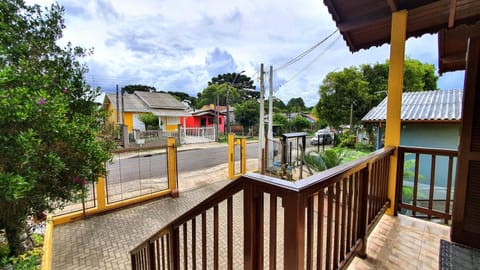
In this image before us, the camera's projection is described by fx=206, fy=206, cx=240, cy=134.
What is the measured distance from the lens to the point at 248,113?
67.4 feet

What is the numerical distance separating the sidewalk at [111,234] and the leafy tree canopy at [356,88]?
480 inches

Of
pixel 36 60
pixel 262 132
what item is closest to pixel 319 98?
pixel 262 132

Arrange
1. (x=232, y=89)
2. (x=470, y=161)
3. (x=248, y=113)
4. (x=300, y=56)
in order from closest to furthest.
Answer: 1. (x=470, y=161)
2. (x=300, y=56)
3. (x=248, y=113)
4. (x=232, y=89)

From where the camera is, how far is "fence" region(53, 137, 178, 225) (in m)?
3.84

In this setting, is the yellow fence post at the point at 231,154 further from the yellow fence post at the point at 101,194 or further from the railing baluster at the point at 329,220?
the railing baluster at the point at 329,220

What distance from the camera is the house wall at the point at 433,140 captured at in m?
4.93

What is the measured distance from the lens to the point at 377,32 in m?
2.85

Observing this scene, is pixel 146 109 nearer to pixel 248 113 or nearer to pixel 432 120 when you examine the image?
pixel 248 113

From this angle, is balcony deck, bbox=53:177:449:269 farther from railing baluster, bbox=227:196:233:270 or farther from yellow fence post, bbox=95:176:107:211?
railing baluster, bbox=227:196:233:270

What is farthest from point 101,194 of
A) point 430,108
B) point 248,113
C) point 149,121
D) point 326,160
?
point 248,113

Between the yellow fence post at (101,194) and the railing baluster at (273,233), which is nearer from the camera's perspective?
the railing baluster at (273,233)

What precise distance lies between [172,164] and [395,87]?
442 centimetres

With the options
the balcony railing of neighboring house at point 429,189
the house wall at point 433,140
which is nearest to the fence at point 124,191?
the balcony railing of neighboring house at point 429,189

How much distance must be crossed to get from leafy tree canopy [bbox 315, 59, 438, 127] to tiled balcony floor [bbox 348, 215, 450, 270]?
1285cm
